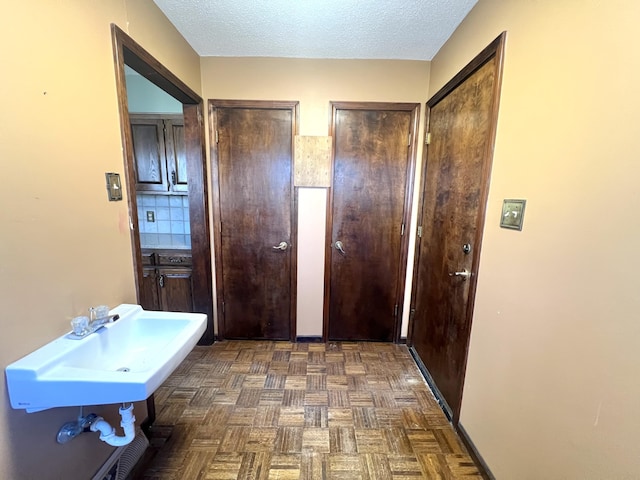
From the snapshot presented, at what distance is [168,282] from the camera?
7.89 feet

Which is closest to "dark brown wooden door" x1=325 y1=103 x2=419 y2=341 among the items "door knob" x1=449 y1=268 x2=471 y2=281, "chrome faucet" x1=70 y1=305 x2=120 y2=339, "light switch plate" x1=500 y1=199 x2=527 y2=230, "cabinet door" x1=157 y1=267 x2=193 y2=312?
"door knob" x1=449 y1=268 x2=471 y2=281

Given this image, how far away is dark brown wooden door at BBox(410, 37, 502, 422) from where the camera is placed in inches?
53.7

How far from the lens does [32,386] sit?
824 millimetres

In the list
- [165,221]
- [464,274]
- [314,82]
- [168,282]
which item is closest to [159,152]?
[165,221]

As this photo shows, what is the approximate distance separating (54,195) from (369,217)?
1918mm

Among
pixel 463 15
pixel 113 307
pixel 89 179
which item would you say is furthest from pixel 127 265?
pixel 463 15

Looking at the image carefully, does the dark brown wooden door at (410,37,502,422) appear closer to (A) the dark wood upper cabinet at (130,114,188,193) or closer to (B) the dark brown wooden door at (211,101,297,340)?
(B) the dark brown wooden door at (211,101,297,340)

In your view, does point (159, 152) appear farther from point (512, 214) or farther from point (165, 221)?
point (512, 214)

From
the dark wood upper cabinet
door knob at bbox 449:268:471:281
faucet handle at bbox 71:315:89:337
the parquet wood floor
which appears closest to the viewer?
faucet handle at bbox 71:315:89:337

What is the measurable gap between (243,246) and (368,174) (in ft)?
4.09

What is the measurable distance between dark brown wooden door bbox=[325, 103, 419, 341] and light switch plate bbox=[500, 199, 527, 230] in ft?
3.52

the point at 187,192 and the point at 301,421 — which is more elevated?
the point at 187,192

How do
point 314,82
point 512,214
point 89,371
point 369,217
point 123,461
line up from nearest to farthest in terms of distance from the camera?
point 89,371
point 512,214
point 123,461
point 314,82
point 369,217

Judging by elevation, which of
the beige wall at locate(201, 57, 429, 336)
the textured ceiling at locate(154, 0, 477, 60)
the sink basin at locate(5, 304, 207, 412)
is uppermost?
the textured ceiling at locate(154, 0, 477, 60)
